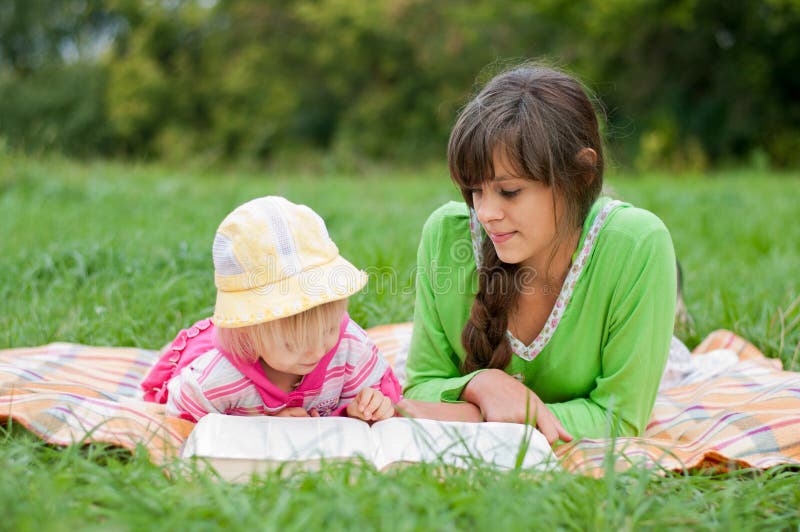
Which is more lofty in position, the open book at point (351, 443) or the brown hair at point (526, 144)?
the brown hair at point (526, 144)

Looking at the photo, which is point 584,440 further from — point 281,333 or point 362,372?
point 281,333

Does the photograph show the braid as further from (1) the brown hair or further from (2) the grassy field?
(2) the grassy field

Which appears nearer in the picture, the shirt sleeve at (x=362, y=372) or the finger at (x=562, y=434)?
the finger at (x=562, y=434)

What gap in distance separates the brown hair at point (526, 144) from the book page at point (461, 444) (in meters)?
0.43

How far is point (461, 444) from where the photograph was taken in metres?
2.04

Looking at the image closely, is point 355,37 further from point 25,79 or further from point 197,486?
point 197,486

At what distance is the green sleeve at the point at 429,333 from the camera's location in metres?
2.61

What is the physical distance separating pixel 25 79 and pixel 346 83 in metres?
14.2

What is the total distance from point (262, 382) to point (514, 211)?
2.81 feet

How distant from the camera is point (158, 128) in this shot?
20.3m

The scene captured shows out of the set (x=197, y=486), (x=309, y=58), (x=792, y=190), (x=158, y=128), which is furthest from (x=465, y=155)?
(x=158, y=128)

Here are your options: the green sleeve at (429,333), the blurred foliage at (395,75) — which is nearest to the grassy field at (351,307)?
the green sleeve at (429,333)

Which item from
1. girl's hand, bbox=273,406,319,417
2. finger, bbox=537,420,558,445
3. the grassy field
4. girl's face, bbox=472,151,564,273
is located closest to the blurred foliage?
the grassy field

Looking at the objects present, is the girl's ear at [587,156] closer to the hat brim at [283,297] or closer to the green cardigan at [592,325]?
the green cardigan at [592,325]
